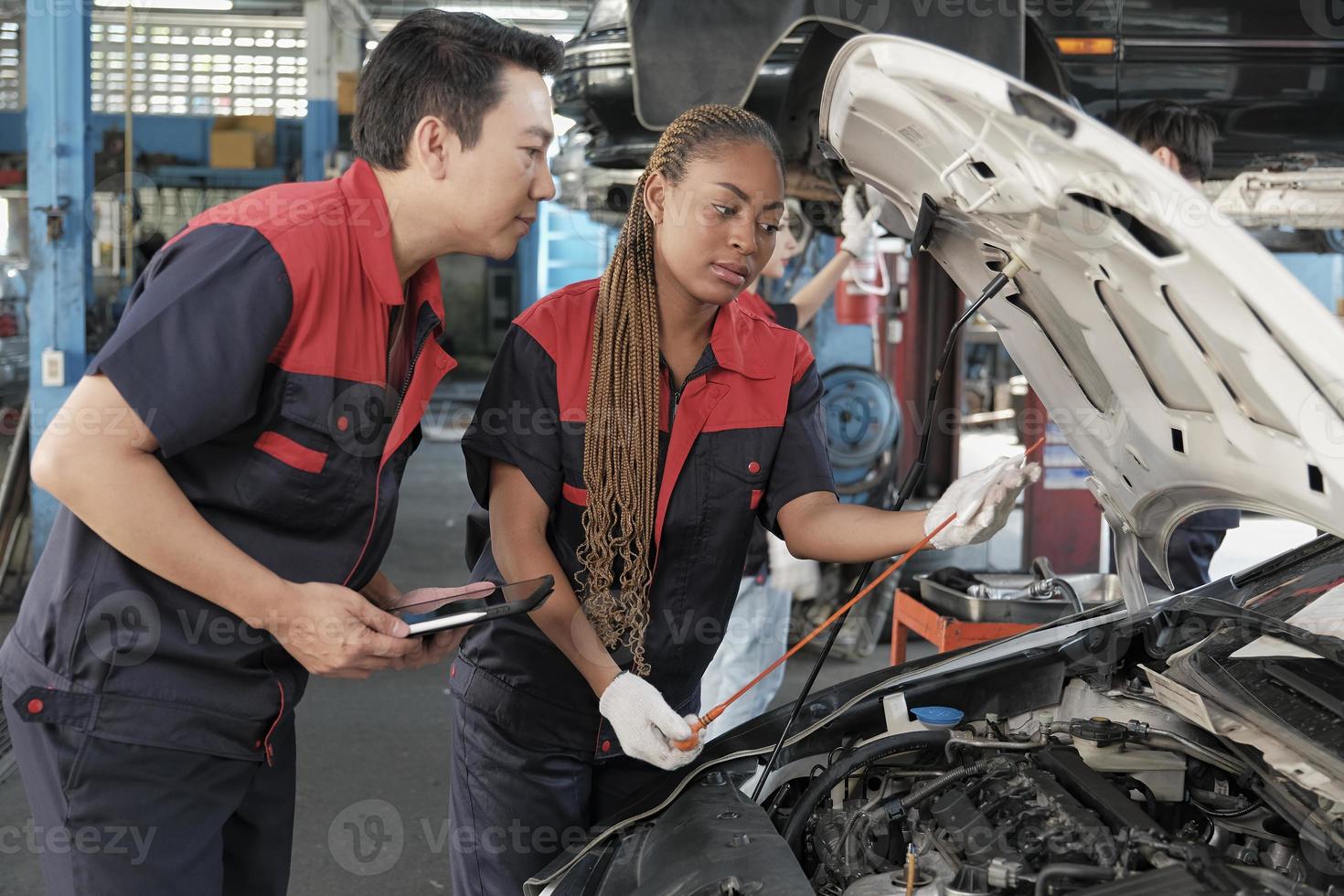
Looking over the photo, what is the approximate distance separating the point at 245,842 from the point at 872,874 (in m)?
0.88

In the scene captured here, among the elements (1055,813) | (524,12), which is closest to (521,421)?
(1055,813)

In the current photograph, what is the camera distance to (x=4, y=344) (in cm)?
954

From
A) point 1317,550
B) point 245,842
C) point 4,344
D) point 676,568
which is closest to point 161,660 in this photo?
point 245,842

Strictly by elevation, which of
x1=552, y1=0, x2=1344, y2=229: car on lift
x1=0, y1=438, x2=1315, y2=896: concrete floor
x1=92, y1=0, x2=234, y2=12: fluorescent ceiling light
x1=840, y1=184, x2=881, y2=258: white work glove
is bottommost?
x1=0, y1=438, x2=1315, y2=896: concrete floor

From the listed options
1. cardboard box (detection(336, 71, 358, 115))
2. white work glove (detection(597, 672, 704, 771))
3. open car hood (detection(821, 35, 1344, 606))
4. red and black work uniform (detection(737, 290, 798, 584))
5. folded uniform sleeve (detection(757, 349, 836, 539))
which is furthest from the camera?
cardboard box (detection(336, 71, 358, 115))

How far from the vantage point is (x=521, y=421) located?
1790mm

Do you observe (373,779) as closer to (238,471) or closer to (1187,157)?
(238,471)

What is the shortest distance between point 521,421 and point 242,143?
972 cm

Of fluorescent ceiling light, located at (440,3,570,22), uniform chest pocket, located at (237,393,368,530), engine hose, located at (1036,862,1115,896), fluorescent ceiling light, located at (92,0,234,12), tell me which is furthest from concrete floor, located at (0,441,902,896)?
fluorescent ceiling light, located at (92,0,234,12)

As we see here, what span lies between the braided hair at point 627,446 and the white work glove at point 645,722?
16 centimetres

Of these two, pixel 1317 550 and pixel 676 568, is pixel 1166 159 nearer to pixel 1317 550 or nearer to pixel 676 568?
pixel 1317 550

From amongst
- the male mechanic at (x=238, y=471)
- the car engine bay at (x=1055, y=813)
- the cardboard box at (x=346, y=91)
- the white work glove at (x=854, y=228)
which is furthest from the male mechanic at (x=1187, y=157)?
the cardboard box at (x=346, y=91)

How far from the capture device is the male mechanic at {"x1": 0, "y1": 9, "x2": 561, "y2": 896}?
4.19ft

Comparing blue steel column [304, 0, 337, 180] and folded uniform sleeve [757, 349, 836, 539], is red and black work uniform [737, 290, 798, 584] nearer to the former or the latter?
folded uniform sleeve [757, 349, 836, 539]
